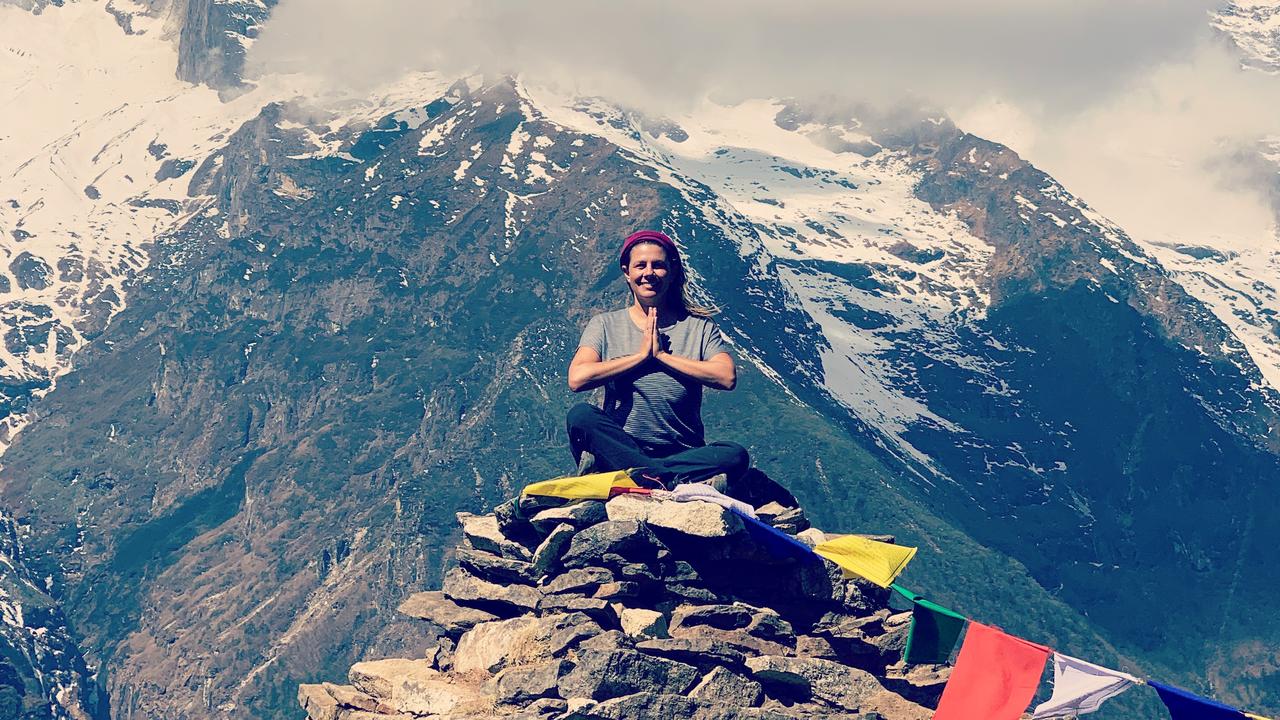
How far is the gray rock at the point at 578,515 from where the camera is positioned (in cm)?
3806

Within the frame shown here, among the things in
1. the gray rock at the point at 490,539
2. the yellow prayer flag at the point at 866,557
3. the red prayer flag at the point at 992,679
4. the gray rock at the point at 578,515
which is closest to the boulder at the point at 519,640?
the gray rock at the point at 578,515

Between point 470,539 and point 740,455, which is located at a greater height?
point 740,455

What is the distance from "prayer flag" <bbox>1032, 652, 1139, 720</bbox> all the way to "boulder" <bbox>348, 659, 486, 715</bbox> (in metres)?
12.3

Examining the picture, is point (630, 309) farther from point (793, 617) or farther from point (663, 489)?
point (793, 617)

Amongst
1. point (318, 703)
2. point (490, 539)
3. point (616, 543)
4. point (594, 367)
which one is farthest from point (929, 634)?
point (318, 703)

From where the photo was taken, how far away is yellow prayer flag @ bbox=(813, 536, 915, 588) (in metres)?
37.8

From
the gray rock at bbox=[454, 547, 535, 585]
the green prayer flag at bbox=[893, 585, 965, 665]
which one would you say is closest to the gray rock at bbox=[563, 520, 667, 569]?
the gray rock at bbox=[454, 547, 535, 585]

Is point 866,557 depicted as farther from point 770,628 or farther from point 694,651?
point 694,651

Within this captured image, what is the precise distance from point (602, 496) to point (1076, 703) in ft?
38.1

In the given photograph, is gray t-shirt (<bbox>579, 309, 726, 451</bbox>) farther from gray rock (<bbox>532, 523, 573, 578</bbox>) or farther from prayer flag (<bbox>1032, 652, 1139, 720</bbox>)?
prayer flag (<bbox>1032, 652, 1139, 720</bbox>)

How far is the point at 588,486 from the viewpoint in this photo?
38.6 metres

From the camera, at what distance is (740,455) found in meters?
40.2

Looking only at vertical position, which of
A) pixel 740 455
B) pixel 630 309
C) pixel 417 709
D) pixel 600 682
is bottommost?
pixel 417 709

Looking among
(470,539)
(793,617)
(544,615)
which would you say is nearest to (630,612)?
(544,615)
